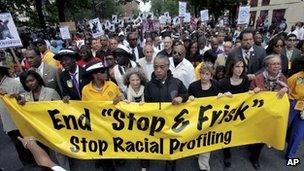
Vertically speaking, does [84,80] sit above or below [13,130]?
above

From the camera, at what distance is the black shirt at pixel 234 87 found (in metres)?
5.00

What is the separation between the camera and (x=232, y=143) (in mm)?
5066

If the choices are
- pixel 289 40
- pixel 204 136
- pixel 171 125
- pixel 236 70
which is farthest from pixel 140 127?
pixel 289 40

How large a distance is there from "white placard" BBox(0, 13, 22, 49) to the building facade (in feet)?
70.5

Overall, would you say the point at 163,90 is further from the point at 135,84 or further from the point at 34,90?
the point at 34,90

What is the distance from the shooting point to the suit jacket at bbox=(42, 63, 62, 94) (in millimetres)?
6000

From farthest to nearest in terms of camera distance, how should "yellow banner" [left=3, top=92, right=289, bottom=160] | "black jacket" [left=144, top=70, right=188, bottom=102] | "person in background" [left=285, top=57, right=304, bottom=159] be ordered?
"person in background" [left=285, top=57, right=304, bottom=159], "black jacket" [left=144, top=70, right=188, bottom=102], "yellow banner" [left=3, top=92, right=289, bottom=160]

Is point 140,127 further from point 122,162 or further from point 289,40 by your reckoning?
point 289,40

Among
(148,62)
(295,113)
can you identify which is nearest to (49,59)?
(148,62)

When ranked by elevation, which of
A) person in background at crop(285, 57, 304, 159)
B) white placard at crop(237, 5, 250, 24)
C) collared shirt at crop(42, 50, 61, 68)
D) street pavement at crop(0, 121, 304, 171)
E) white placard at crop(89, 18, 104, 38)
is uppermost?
white placard at crop(237, 5, 250, 24)

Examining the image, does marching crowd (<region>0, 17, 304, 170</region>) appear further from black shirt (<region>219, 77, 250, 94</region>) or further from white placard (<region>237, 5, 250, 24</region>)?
white placard (<region>237, 5, 250, 24</region>)

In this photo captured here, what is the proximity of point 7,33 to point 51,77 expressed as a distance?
57.6 inches

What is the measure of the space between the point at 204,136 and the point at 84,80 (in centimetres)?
199

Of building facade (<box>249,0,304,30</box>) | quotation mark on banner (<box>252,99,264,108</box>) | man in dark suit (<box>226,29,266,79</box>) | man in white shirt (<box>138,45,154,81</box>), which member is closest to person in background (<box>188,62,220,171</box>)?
quotation mark on banner (<box>252,99,264,108</box>)
